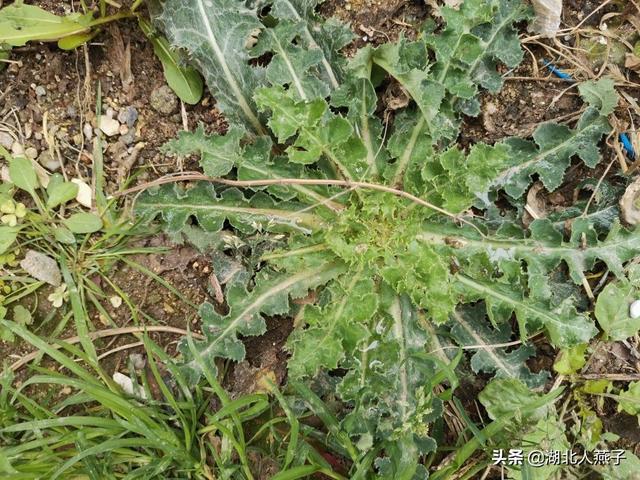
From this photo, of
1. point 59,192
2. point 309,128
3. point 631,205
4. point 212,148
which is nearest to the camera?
point 309,128

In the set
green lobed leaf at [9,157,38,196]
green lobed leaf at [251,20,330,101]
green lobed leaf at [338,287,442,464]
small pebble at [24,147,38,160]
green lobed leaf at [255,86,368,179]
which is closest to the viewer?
green lobed leaf at [255,86,368,179]

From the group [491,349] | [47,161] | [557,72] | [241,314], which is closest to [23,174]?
[47,161]

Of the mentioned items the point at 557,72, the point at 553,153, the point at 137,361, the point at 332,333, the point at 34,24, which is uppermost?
the point at 34,24

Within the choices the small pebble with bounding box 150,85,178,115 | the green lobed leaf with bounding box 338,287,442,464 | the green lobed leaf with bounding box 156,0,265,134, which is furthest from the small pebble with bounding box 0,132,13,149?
the green lobed leaf with bounding box 338,287,442,464

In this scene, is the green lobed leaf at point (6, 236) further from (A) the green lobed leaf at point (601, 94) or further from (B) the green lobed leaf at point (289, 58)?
(A) the green lobed leaf at point (601, 94)

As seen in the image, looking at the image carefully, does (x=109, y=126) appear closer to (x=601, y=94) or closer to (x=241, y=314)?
(x=241, y=314)

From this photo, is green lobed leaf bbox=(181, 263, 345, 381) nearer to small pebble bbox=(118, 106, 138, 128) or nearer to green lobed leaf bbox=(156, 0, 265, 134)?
green lobed leaf bbox=(156, 0, 265, 134)

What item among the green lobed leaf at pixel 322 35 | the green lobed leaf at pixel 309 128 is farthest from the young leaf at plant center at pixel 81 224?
the green lobed leaf at pixel 322 35

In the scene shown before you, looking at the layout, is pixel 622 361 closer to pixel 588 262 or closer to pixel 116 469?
pixel 588 262
